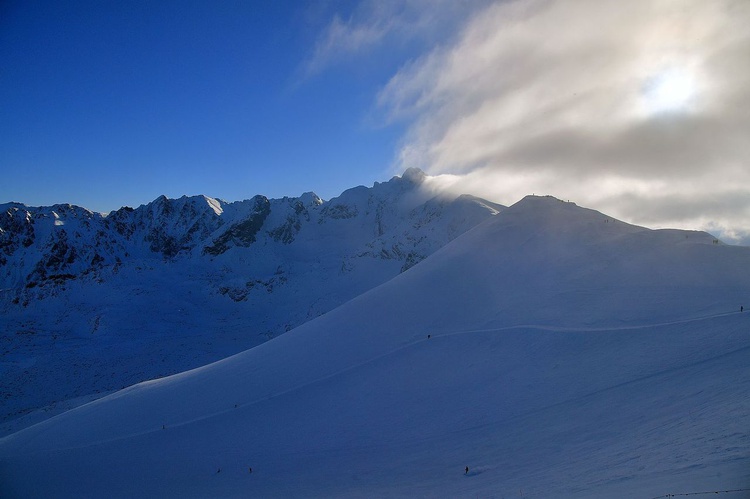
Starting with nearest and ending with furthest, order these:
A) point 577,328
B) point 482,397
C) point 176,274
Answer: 1. point 482,397
2. point 577,328
3. point 176,274

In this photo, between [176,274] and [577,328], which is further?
[176,274]

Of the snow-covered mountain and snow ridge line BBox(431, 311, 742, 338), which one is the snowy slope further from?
the snow-covered mountain

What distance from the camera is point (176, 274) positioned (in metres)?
83.6

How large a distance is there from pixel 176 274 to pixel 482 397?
83.0 meters

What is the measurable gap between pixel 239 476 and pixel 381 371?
5.92 metres

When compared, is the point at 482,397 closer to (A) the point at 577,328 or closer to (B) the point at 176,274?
(A) the point at 577,328

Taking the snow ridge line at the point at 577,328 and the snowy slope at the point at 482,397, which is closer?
the snowy slope at the point at 482,397

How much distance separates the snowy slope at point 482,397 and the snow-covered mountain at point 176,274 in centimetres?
1932

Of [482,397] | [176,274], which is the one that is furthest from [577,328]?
[176,274]

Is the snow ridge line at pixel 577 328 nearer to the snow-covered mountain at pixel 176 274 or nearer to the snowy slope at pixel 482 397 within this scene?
the snowy slope at pixel 482 397

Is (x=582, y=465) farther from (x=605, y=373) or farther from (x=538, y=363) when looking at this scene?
(x=538, y=363)

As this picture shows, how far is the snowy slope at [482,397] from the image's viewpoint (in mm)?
8165

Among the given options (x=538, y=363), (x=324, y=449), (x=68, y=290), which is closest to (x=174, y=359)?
(x=68, y=290)

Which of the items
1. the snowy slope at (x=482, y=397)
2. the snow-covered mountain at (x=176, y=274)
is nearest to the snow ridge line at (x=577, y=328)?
the snowy slope at (x=482, y=397)
